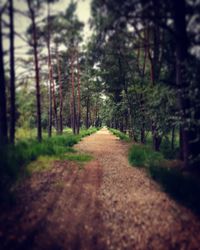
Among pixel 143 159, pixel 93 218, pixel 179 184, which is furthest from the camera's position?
pixel 143 159

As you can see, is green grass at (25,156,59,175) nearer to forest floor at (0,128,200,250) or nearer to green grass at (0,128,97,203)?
green grass at (0,128,97,203)

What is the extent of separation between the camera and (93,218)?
469 cm

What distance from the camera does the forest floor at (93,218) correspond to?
3.91 m

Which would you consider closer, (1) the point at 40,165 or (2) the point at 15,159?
(2) the point at 15,159

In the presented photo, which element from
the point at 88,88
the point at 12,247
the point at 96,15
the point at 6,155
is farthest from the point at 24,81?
the point at 88,88

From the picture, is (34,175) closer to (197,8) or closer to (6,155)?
(6,155)

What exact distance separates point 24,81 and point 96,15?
7.39m

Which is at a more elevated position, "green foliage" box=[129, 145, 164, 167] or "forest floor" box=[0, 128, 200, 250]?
"green foliage" box=[129, 145, 164, 167]

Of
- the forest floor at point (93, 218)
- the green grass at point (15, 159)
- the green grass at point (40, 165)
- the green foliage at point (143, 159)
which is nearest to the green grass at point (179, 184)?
the forest floor at point (93, 218)

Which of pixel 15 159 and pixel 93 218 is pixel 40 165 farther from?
pixel 93 218

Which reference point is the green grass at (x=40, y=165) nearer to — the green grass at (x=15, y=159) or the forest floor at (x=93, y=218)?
the green grass at (x=15, y=159)

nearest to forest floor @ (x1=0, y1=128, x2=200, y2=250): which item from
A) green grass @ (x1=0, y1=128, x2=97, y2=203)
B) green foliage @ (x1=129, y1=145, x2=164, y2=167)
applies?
green grass @ (x1=0, y1=128, x2=97, y2=203)

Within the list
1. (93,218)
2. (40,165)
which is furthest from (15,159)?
(93,218)

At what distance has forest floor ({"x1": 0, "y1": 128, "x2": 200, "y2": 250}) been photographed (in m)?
3.91
